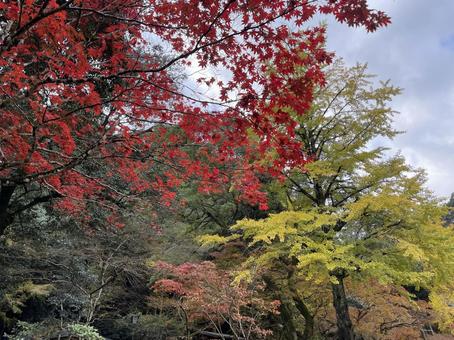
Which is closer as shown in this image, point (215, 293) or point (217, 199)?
point (215, 293)

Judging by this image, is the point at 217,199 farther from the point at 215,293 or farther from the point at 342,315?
the point at 342,315

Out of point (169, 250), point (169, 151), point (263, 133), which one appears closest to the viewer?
point (263, 133)

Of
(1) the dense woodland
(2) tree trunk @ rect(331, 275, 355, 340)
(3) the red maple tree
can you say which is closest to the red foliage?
(1) the dense woodland

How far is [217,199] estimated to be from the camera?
14023 millimetres

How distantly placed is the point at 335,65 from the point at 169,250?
8827 mm

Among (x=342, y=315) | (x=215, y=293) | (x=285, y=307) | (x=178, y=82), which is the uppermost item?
(x=178, y=82)

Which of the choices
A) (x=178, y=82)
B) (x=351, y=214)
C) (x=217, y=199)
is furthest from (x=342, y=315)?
(x=178, y=82)

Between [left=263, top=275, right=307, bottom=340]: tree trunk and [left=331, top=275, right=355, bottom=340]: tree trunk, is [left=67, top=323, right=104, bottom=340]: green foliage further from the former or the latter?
[left=331, top=275, right=355, bottom=340]: tree trunk

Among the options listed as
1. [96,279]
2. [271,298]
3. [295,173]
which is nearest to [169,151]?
[295,173]

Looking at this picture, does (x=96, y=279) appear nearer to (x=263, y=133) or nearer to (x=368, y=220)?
(x=368, y=220)

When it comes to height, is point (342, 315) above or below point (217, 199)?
below

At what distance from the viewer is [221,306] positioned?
409 inches

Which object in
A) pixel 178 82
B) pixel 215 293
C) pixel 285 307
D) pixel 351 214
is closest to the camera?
pixel 178 82

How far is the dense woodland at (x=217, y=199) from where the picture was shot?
163 inches
